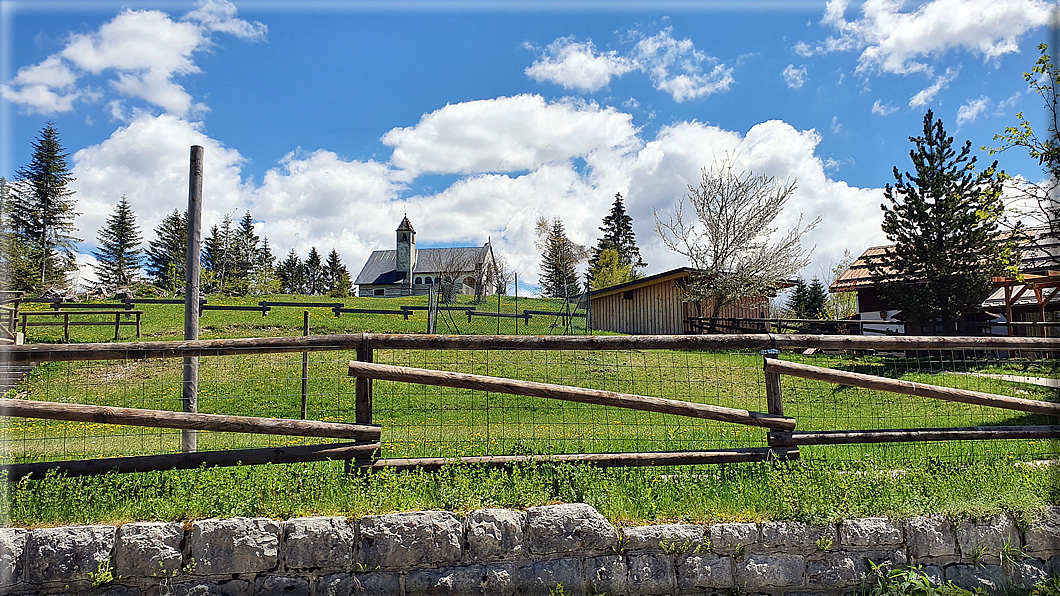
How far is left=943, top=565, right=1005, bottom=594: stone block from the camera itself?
176 inches

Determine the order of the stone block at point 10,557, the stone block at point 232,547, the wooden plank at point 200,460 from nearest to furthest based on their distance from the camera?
the stone block at point 10,557 < the stone block at point 232,547 < the wooden plank at point 200,460

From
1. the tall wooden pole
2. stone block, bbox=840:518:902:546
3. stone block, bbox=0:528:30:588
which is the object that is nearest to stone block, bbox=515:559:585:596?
stone block, bbox=840:518:902:546

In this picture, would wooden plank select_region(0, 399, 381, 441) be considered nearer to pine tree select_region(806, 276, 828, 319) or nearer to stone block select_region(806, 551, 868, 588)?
stone block select_region(806, 551, 868, 588)

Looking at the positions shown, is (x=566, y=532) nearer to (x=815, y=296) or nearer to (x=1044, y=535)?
(x=1044, y=535)

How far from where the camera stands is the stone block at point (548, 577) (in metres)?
4.12

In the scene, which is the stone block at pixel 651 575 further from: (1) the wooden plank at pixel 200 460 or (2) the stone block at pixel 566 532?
(1) the wooden plank at pixel 200 460

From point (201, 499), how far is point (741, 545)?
3.74 m

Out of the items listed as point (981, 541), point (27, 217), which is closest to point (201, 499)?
point (981, 541)


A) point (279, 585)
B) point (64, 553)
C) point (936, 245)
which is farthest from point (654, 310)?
point (64, 553)

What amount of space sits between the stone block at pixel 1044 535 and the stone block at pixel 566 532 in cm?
317

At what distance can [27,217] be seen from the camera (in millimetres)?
49656

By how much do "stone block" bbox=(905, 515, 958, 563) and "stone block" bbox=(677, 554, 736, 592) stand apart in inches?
53.8

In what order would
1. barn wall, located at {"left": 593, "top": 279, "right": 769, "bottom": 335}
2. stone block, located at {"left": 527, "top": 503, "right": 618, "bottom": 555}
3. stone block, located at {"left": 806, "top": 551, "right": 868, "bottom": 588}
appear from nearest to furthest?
1. stone block, located at {"left": 527, "top": 503, "right": 618, "bottom": 555}
2. stone block, located at {"left": 806, "top": 551, "right": 868, "bottom": 588}
3. barn wall, located at {"left": 593, "top": 279, "right": 769, "bottom": 335}

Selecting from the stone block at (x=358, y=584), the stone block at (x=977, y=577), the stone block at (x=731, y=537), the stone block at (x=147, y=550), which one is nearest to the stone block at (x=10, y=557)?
the stone block at (x=147, y=550)
